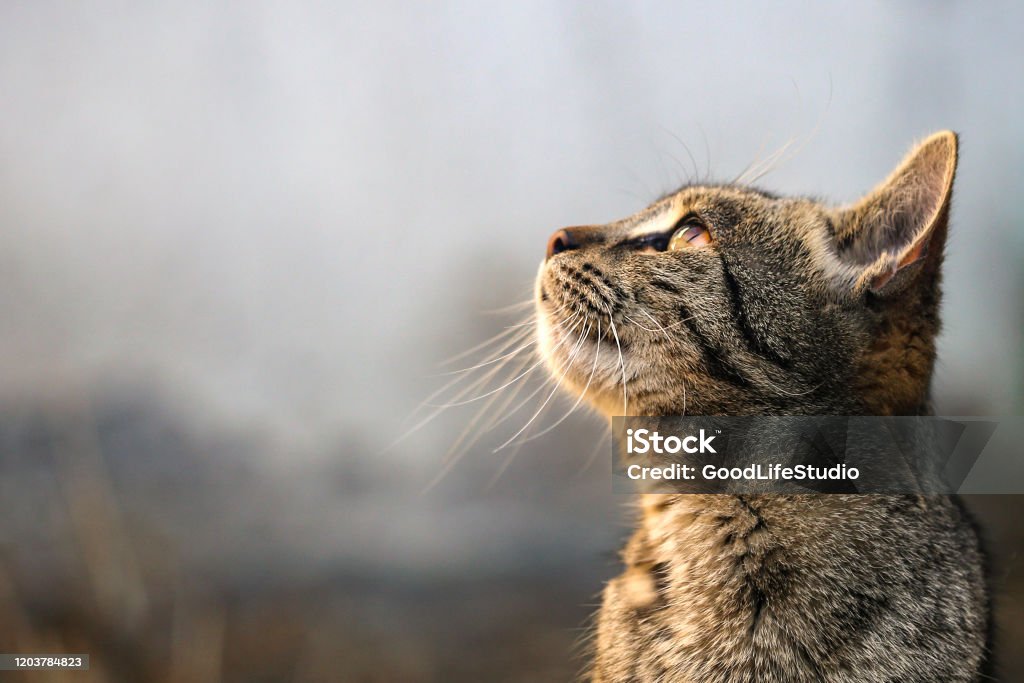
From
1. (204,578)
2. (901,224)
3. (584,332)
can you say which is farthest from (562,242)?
(204,578)

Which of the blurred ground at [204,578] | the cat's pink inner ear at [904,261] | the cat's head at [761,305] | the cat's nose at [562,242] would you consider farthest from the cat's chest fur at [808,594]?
the blurred ground at [204,578]

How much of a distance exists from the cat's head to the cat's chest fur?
146 millimetres

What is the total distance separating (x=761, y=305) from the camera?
1061 millimetres

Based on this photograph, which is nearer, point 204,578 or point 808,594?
point 808,594

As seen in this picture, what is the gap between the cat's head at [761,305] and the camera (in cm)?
100

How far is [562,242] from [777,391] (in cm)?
40

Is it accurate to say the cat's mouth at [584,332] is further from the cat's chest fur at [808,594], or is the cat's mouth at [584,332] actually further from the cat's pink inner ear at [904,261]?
the cat's pink inner ear at [904,261]

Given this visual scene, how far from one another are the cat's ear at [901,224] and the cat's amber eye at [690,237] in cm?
19

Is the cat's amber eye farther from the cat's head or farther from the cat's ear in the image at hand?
the cat's ear

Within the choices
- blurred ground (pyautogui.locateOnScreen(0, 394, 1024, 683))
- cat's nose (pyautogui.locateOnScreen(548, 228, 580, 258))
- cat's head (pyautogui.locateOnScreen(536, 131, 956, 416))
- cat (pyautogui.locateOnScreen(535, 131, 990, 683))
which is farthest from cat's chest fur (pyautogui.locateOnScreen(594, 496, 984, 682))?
blurred ground (pyautogui.locateOnScreen(0, 394, 1024, 683))

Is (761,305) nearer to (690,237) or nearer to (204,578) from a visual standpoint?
(690,237)

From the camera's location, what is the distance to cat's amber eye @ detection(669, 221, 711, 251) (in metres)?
1.14

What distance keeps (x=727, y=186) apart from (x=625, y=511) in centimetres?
58

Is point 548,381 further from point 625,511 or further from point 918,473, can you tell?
point 918,473
